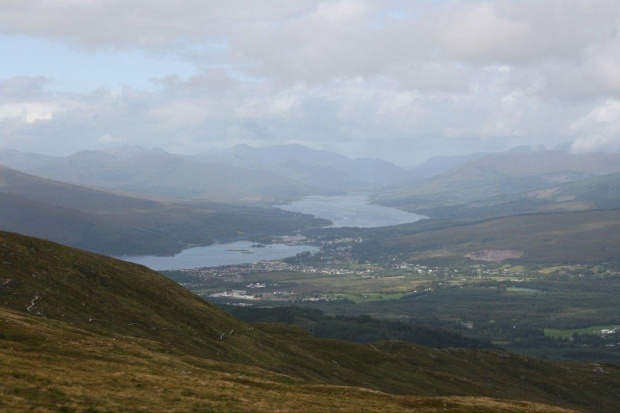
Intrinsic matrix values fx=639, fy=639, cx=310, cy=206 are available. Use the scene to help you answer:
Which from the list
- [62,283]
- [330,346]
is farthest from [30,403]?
[330,346]

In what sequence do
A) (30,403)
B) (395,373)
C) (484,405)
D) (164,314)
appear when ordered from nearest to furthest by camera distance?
(30,403) → (484,405) → (164,314) → (395,373)

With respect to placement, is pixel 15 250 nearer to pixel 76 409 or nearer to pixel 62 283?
pixel 62 283

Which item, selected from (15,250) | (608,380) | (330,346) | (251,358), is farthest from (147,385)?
(608,380)

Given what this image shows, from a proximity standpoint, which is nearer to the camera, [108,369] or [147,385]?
[147,385]

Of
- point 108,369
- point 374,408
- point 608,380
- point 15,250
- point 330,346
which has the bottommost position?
point 608,380

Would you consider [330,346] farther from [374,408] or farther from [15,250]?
[374,408]

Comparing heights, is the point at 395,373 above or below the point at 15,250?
below

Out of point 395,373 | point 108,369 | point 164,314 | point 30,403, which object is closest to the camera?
point 30,403
